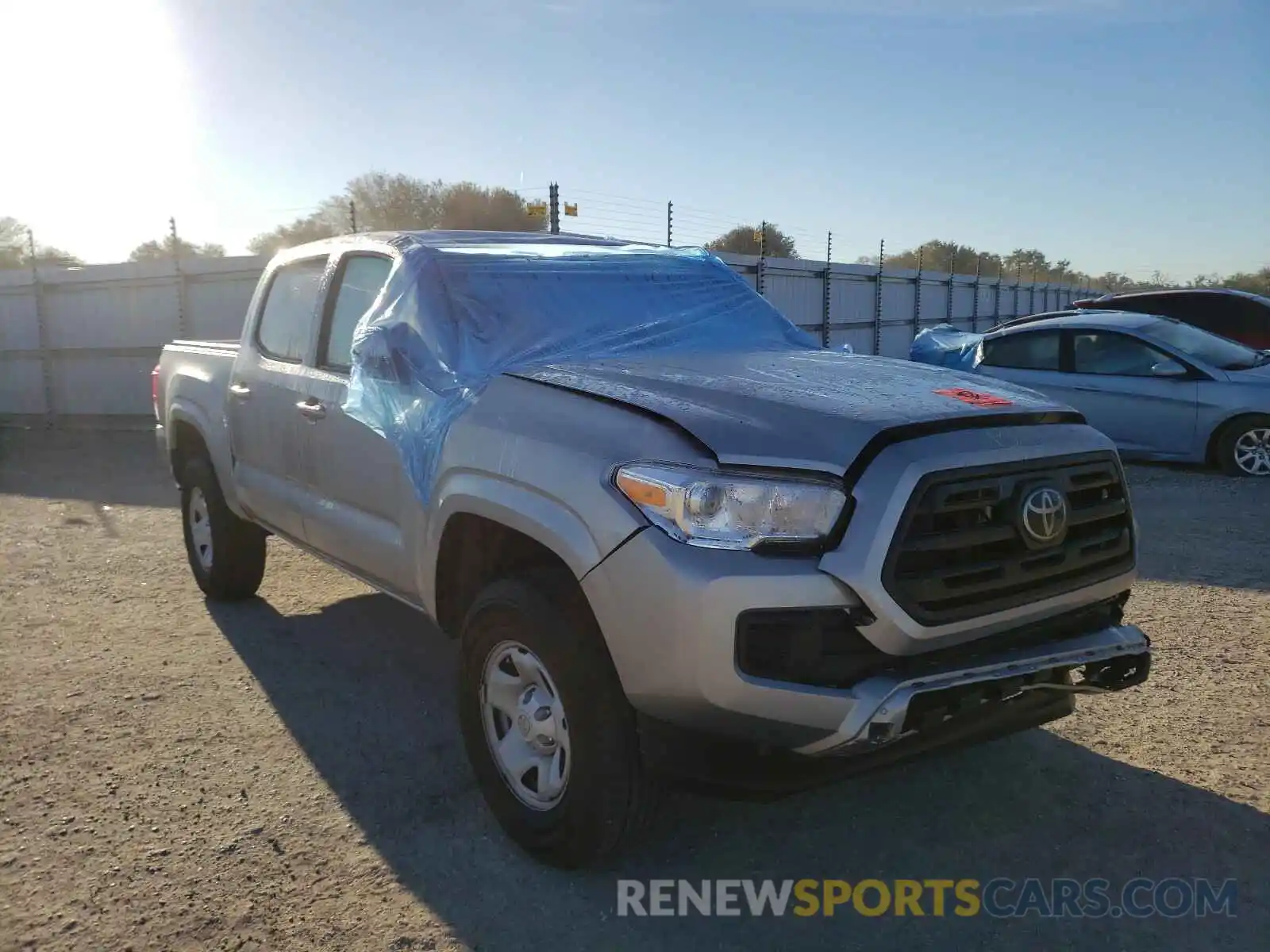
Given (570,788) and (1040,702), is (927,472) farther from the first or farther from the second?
(570,788)

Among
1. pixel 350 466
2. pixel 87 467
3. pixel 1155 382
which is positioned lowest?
pixel 87 467

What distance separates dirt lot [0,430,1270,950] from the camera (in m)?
2.76

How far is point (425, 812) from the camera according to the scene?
338 cm

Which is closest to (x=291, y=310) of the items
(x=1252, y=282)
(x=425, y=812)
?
(x=425, y=812)

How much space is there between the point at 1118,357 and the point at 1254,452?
1.44 metres

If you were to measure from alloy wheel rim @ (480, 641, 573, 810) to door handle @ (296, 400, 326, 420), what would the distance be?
5.14ft

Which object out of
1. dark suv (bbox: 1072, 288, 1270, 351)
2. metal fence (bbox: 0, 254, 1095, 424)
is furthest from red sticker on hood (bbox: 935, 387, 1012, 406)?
metal fence (bbox: 0, 254, 1095, 424)

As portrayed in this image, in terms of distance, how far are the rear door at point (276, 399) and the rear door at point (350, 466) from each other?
15cm

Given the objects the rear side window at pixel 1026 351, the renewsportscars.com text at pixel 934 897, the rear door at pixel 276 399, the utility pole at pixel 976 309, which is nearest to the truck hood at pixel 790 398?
the renewsportscars.com text at pixel 934 897

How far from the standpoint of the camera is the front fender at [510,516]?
265 cm

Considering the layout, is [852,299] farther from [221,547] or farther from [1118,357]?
[221,547]

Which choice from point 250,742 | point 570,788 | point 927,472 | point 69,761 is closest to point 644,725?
point 570,788

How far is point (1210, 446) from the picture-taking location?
29.8ft

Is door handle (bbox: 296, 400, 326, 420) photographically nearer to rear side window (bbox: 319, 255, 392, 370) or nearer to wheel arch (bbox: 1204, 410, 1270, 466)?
rear side window (bbox: 319, 255, 392, 370)
